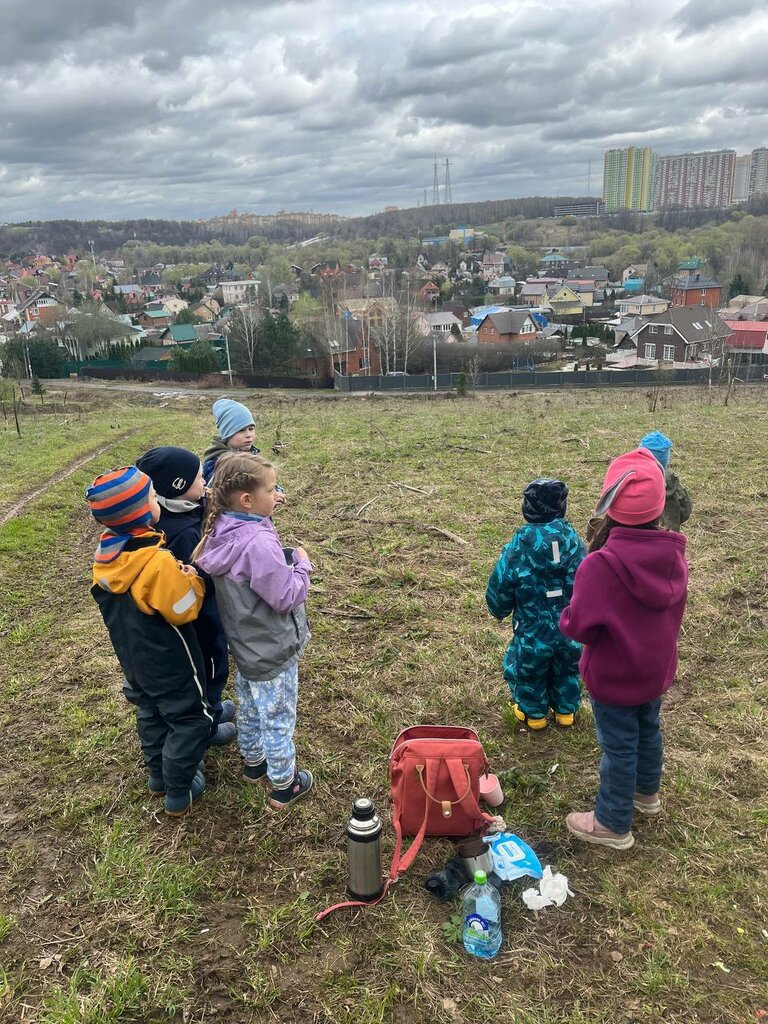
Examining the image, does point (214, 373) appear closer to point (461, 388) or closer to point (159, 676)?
point (461, 388)

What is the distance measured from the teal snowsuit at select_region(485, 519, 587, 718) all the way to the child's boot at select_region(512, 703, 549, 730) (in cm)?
3

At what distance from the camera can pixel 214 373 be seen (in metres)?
42.7

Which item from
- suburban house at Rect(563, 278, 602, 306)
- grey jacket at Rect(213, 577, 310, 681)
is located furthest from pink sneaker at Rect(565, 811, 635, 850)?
suburban house at Rect(563, 278, 602, 306)

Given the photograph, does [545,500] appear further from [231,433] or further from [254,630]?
[231,433]

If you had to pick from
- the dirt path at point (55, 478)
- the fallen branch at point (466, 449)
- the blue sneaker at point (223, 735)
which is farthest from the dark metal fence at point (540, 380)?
the blue sneaker at point (223, 735)

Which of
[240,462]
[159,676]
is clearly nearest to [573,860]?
[159,676]

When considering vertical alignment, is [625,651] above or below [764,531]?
above

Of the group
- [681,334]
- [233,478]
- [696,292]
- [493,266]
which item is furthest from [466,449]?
[493,266]

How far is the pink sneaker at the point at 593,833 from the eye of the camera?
2.99 meters

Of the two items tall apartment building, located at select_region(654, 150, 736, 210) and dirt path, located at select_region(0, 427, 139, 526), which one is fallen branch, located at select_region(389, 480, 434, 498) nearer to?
dirt path, located at select_region(0, 427, 139, 526)

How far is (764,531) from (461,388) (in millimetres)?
19842

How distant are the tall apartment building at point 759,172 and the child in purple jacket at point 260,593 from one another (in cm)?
22152

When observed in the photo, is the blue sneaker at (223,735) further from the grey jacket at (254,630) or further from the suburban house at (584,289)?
the suburban house at (584,289)

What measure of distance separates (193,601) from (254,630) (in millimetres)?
317
